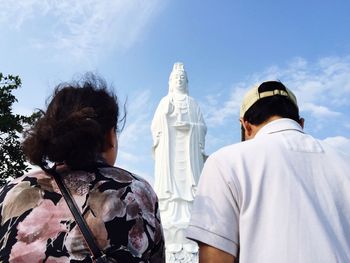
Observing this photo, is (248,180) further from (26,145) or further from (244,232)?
(26,145)

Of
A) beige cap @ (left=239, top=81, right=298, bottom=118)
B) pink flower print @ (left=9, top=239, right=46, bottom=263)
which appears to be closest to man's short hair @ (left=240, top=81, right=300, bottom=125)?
beige cap @ (left=239, top=81, right=298, bottom=118)

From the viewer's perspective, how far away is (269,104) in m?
1.67

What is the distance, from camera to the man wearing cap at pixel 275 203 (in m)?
1.38

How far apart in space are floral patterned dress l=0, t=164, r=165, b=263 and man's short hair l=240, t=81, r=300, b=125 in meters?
0.43

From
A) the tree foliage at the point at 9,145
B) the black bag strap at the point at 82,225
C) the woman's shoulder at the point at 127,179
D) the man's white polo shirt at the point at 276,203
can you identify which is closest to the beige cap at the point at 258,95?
the man's white polo shirt at the point at 276,203

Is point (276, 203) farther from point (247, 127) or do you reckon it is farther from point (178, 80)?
point (178, 80)

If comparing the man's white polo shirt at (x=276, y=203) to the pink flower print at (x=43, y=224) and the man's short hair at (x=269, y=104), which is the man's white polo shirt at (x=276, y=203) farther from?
the pink flower print at (x=43, y=224)

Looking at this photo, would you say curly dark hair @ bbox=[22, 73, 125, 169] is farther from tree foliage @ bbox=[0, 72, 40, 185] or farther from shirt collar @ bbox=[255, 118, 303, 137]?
tree foliage @ bbox=[0, 72, 40, 185]

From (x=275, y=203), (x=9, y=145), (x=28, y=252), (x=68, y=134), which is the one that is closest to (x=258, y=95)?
(x=275, y=203)

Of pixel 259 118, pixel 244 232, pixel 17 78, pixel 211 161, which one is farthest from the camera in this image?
pixel 17 78

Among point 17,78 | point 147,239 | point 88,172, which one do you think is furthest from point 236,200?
point 17,78

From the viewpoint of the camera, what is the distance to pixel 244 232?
1422mm

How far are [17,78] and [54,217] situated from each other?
886 centimetres

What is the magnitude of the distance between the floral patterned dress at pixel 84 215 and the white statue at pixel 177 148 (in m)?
8.73
